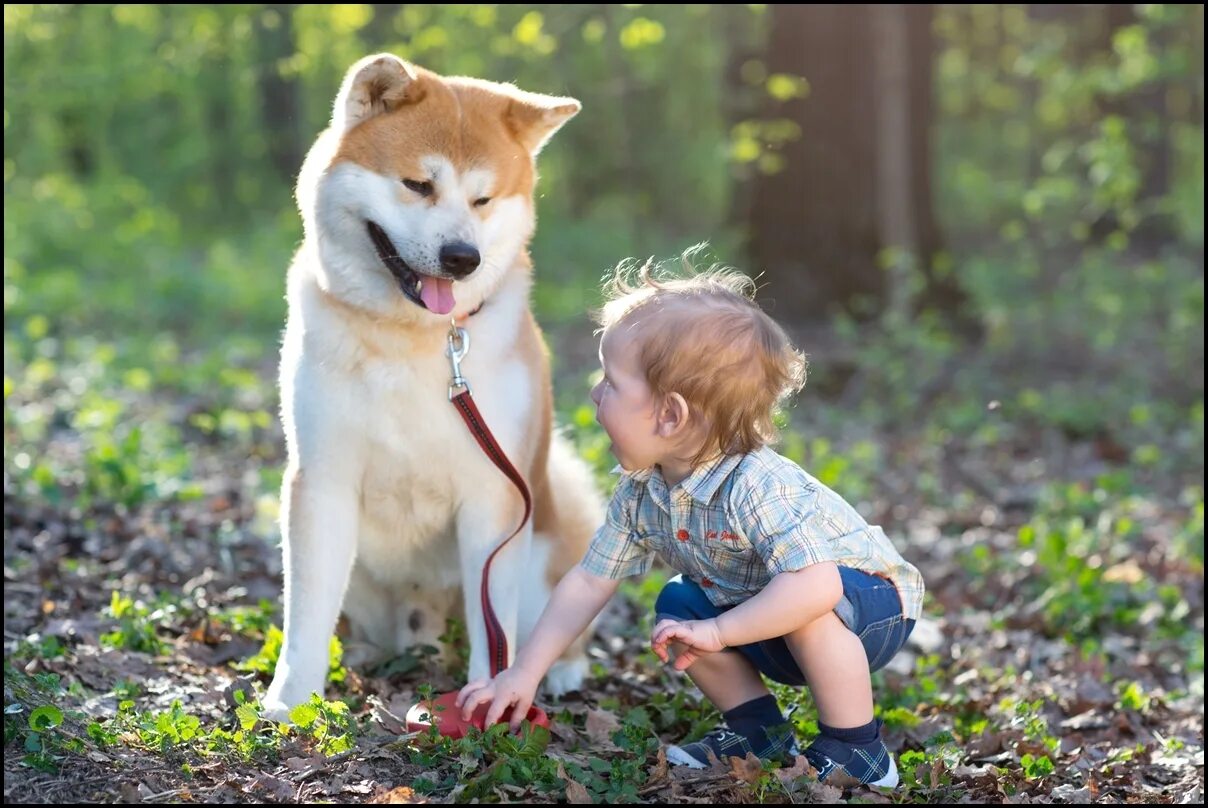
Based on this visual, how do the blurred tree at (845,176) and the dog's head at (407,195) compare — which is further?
the blurred tree at (845,176)

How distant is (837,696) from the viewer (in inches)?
115

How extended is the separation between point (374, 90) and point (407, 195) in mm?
299

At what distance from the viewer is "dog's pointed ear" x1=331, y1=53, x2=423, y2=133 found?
11.3 ft

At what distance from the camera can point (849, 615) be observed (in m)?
2.98

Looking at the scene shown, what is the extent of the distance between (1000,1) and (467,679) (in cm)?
839

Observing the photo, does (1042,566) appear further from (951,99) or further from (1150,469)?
(951,99)

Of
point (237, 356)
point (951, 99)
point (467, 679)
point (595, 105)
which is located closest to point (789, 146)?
point (237, 356)

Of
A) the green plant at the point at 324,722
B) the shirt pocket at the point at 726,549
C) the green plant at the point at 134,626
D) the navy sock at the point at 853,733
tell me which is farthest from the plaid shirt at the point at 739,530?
the green plant at the point at 134,626

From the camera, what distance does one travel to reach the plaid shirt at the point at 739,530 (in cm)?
289

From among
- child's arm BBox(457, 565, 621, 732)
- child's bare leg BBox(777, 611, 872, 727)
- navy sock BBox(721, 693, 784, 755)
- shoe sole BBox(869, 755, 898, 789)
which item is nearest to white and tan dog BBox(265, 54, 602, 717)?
child's arm BBox(457, 565, 621, 732)

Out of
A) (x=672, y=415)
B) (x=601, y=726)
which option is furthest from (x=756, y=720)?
(x=672, y=415)

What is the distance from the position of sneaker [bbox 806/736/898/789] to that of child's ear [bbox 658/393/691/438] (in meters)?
0.78

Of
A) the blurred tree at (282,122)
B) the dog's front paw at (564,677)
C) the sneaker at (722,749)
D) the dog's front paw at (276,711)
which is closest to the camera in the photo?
the sneaker at (722,749)

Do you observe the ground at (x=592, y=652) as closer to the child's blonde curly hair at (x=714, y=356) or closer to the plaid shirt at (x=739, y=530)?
the plaid shirt at (x=739, y=530)
